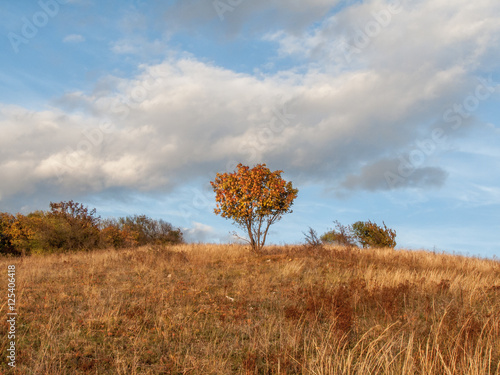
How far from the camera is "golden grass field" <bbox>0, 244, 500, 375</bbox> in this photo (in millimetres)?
6059

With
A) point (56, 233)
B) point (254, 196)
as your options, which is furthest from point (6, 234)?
point (254, 196)

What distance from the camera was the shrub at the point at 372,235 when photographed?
1104 inches

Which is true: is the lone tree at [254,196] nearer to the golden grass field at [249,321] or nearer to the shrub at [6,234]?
the golden grass field at [249,321]

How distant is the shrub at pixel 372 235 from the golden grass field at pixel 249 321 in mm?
13864

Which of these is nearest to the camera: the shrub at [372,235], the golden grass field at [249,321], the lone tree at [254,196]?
the golden grass field at [249,321]

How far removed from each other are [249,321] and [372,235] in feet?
76.0

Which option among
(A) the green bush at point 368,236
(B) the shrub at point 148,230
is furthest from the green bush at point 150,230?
(A) the green bush at point 368,236

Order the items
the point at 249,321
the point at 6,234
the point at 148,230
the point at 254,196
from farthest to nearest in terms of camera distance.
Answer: the point at 148,230 → the point at 6,234 → the point at 254,196 → the point at 249,321

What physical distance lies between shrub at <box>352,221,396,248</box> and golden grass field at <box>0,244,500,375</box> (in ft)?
45.5

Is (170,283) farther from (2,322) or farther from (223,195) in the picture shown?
(223,195)

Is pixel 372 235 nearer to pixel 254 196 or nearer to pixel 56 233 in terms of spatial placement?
pixel 254 196

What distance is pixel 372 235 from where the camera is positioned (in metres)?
28.9

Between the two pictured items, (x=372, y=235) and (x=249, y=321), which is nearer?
(x=249, y=321)

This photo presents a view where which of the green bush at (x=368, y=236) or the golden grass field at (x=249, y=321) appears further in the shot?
the green bush at (x=368, y=236)
